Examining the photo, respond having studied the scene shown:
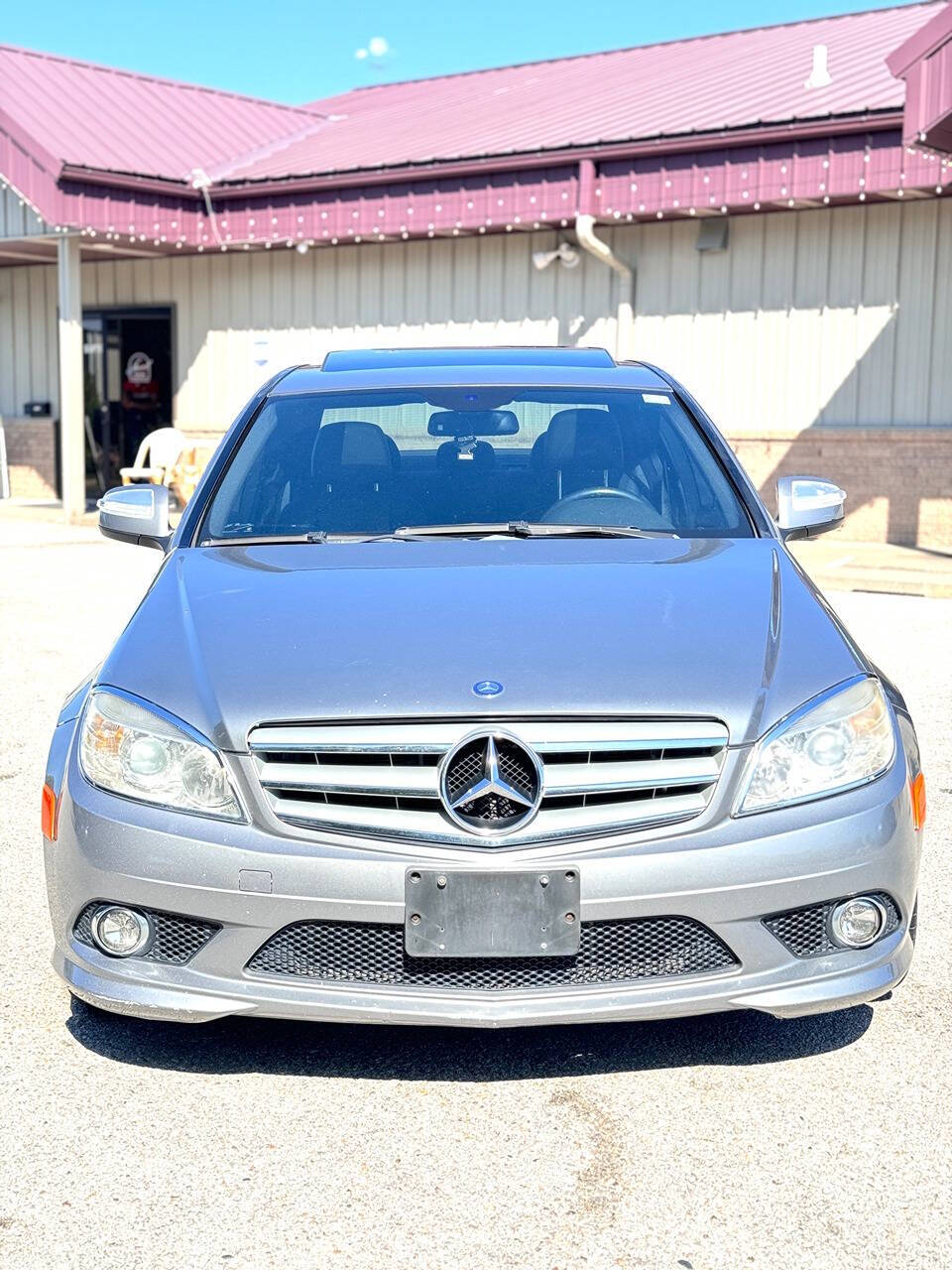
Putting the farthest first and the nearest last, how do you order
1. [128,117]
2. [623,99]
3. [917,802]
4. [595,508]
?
[128,117] → [623,99] → [595,508] → [917,802]

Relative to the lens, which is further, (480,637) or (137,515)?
(137,515)

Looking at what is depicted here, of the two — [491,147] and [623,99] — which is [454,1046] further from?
[623,99]

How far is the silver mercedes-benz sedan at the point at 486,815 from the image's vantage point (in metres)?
3.15

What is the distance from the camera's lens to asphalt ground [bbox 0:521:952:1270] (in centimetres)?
280

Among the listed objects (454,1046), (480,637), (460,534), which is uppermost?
(460,534)

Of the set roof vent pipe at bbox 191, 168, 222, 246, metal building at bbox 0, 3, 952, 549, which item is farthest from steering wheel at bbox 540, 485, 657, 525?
roof vent pipe at bbox 191, 168, 222, 246

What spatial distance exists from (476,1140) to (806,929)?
798 millimetres

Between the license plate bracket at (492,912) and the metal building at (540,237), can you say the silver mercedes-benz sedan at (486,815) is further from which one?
the metal building at (540,237)

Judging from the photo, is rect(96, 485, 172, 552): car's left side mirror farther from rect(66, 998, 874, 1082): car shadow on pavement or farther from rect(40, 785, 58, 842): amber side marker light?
rect(66, 998, 874, 1082): car shadow on pavement

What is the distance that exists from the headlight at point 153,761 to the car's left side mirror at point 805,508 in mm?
2083

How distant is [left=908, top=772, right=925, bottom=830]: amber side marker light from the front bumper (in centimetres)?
6

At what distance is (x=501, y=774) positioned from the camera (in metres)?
3.19

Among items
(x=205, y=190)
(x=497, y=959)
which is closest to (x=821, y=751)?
(x=497, y=959)

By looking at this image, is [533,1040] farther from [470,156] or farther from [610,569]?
[470,156]
